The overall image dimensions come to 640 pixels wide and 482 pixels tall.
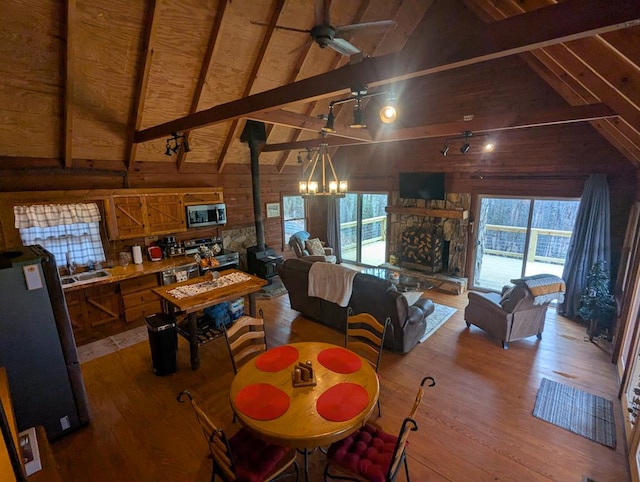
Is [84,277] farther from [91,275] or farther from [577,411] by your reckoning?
[577,411]

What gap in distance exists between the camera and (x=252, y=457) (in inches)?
80.6

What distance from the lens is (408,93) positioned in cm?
670

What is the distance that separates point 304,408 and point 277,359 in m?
0.64

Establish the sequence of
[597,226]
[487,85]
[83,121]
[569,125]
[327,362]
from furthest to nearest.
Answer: [487,85] < [569,125] < [597,226] < [83,121] < [327,362]

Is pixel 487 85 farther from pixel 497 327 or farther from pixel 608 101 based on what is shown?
pixel 497 327

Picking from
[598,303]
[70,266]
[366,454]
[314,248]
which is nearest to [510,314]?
[598,303]

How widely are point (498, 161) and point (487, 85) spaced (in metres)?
1.44

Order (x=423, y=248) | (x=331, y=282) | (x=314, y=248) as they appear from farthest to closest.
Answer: (x=314, y=248) → (x=423, y=248) → (x=331, y=282)

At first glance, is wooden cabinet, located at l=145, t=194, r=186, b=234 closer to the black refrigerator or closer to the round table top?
the black refrigerator

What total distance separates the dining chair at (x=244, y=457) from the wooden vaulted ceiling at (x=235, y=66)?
2.64 metres

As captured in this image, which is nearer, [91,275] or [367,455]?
[367,455]

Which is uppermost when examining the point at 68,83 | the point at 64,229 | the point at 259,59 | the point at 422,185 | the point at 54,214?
the point at 259,59

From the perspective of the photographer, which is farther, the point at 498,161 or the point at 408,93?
the point at 408,93

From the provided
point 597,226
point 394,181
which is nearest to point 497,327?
point 597,226
